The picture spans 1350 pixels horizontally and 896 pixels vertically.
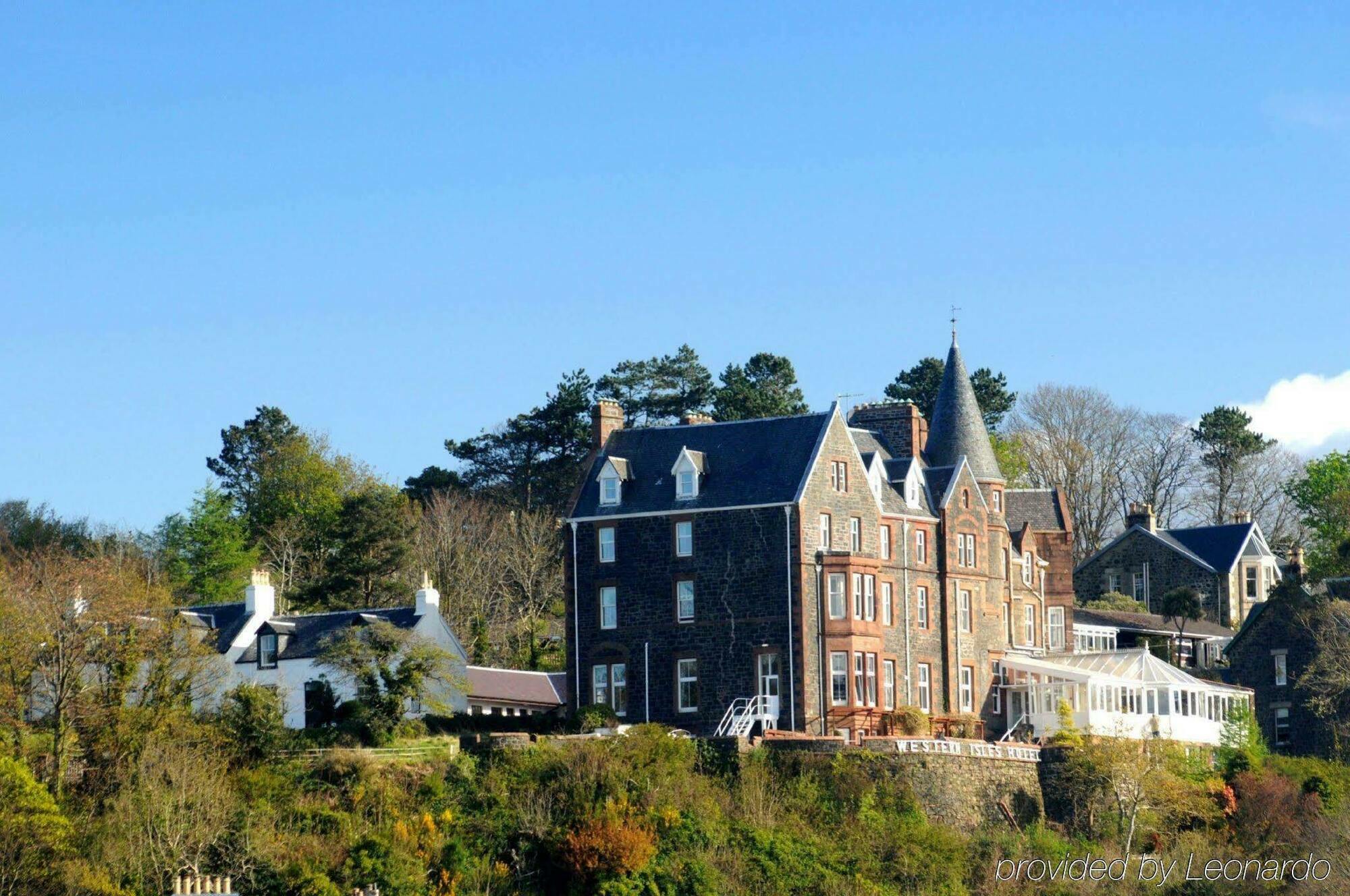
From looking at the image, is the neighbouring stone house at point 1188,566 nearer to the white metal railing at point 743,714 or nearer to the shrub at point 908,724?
the shrub at point 908,724

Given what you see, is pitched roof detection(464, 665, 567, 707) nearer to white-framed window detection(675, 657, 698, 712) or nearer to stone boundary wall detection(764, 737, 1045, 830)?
white-framed window detection(675, 657, 698, 712)

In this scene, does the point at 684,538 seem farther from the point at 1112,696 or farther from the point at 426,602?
the point at 1112,696

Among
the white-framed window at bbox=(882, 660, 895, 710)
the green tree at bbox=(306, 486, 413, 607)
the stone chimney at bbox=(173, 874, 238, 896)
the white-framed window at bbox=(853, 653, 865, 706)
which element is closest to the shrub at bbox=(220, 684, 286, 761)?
the stone chimney at bbox=(173, 874, 238, 896)

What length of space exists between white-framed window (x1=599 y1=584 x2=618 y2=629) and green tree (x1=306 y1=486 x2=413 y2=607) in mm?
15352

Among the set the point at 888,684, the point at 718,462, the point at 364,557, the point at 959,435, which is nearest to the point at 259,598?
the point at 364,557

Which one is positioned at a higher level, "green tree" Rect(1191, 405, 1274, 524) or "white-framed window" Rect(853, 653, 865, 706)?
"green tree" Rect(1191, 405, 1274, 524)

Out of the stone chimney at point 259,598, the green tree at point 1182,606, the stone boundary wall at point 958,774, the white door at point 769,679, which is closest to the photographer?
the stone boundary wall at point 958,774

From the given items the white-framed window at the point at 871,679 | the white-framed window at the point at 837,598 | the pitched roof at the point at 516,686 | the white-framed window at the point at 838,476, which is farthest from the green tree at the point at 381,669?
the white-framed window at the point at 838,476

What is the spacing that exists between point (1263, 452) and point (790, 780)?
53857 millimetres

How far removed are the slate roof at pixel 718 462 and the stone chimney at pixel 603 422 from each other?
0.85ft

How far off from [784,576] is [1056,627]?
49.4 ft

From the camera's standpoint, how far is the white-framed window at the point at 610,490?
67188 millimetres

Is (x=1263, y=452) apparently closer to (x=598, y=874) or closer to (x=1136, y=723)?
(x=1136, y=723)

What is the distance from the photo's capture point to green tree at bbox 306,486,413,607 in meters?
80.1
